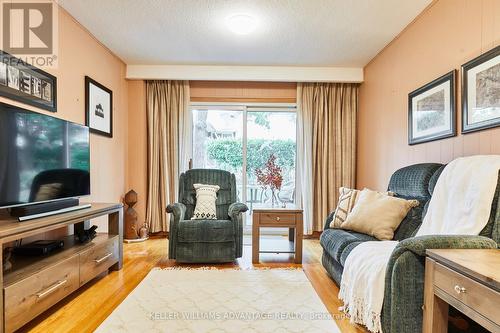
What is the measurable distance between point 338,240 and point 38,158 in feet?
7.75

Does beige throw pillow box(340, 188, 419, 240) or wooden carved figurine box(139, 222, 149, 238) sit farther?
wooden carved figurine box(139, 222, 149, 238)

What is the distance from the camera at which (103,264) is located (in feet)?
8.41

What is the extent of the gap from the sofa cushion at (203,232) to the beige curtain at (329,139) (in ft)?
5.81

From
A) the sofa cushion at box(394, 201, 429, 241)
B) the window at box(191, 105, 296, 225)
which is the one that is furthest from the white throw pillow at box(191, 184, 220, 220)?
the sofa cushion at box(394, 201, 429, 241)

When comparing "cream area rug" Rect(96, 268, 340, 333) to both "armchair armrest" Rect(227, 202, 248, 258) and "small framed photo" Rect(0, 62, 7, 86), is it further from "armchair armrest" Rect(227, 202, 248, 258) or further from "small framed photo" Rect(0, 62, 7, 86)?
"small framed photo" Rect(0, 62, 7, 86)

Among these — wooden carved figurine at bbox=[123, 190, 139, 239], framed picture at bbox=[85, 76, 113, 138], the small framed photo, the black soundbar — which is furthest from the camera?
wooden carved figurine at bbox=[123, 190, 139, 239]

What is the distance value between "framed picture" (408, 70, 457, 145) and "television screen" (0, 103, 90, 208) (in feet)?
10.3

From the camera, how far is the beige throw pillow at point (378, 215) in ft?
7.41

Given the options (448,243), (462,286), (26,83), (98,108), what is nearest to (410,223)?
(448,243)

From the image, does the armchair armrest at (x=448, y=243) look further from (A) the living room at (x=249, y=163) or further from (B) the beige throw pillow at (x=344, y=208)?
(B) the beige throw pillow at (x=344, y=208)

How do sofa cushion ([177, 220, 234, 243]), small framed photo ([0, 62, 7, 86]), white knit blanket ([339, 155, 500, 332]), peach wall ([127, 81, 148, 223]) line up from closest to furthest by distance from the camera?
1. white knit blanket ([339, 155, 500, 332])
2. small framed photo ([0, 62, 7, 86])
3. sofa cushion ([177, 220, 234, 243])
4. peach wall ([127, 81, 148, 223])

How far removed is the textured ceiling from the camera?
257 centimetres

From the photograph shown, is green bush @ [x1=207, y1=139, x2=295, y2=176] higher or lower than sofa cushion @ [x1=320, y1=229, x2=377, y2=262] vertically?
higher

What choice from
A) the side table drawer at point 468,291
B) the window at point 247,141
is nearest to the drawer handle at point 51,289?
the side table drawer at point 468,291
